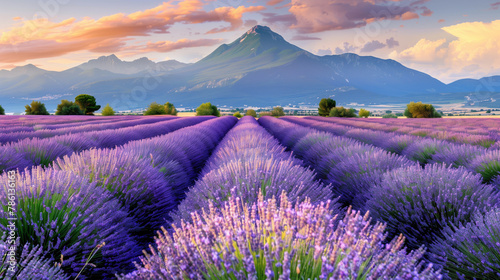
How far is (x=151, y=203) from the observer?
2844 millimetres

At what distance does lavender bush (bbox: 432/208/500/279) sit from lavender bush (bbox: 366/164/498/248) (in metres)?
0.40

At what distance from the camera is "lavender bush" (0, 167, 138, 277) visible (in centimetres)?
167

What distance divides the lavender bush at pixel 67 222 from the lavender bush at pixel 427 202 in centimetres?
223

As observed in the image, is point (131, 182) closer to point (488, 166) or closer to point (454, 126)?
point (488, 166)

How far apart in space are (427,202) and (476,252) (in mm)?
802

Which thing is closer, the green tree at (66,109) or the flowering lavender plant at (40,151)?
the flowering lavender plant at (40,151)

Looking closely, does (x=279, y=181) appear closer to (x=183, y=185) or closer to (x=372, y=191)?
(x=372, y=191)

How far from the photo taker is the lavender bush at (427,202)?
2.44 meters

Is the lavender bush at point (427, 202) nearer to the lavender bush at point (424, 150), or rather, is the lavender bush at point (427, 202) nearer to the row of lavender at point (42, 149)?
the lavender bush at point (424, 150)

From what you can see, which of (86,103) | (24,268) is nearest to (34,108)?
(86,103)

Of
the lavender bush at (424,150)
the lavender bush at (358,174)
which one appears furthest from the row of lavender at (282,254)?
the lavender bush at (424,150)

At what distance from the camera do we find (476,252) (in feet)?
5.77

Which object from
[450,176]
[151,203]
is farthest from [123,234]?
[450,176]

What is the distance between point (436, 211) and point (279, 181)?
4.60ft
